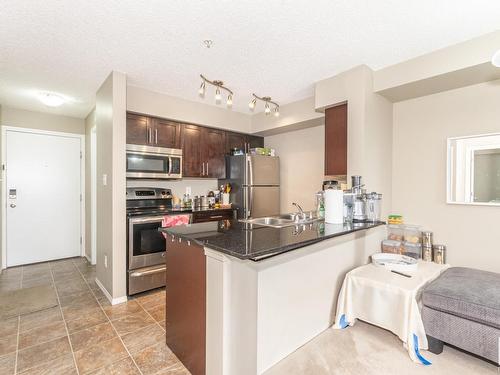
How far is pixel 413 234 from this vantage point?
2.99 meters

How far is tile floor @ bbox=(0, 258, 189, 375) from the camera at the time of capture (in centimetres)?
186

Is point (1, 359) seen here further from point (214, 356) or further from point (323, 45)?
point (323, 45)

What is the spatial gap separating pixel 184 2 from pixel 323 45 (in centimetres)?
122

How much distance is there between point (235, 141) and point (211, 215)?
1390 mm

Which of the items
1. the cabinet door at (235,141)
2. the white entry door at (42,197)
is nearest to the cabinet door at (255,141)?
the cabinet door at (235,141)

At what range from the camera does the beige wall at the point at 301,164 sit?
4.06m

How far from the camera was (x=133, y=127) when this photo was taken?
10.9 ft

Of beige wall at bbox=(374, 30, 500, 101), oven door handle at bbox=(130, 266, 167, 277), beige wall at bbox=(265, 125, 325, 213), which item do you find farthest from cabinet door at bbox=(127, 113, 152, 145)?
beige wall at bbox=(374, 30, 500, 101)

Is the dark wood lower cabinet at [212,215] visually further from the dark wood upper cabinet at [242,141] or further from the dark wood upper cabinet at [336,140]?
the dark wood upper cabinet at [336,140]

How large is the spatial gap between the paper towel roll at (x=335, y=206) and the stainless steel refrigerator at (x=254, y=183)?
194cm

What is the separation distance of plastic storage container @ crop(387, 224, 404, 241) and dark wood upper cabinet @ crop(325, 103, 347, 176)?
952mm

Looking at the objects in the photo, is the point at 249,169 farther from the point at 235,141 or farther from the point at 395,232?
the point at 395,232

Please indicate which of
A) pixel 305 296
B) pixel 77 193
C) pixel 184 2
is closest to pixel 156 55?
pixel 184 2

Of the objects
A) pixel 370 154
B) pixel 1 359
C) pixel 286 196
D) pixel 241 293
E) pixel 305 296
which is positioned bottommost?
pixel 1 359
